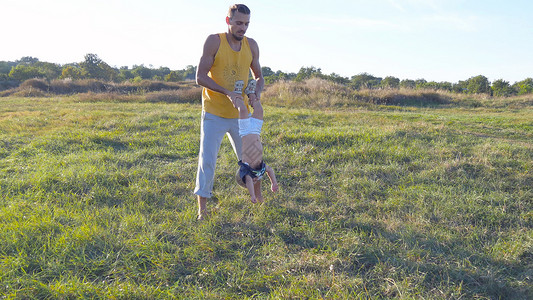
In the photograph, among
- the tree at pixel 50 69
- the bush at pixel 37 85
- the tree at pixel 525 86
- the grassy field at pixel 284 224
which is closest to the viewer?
the grassy field at pixel 284 224

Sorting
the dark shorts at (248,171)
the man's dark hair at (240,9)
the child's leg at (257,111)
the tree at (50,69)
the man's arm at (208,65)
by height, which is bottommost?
the dark shorts at (248,171)

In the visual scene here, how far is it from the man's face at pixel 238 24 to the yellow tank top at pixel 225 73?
0.13 meters

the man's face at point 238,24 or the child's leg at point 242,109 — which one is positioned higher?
the man's face at point 238,24

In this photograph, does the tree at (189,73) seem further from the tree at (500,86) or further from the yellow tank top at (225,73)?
the yellow tank top at (225,73)

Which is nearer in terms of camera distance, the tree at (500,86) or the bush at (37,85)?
the bush at (37,85)

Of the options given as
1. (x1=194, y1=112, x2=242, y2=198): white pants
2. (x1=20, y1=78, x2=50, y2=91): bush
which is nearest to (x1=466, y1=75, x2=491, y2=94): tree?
(x1=194, y1=112, x2=242, y2=198): white pants

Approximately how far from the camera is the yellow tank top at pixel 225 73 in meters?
3.40

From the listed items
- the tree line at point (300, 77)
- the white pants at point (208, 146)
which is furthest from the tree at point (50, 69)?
the white pants at point (208, 146)

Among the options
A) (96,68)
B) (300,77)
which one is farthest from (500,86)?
(96,68)

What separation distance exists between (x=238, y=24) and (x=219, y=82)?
0.58 meters

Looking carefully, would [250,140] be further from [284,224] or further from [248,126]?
[284,224]

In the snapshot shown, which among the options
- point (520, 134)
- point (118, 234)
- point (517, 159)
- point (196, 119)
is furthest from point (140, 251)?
point (520, 134)

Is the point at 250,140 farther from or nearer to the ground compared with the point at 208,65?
nearer to the ground

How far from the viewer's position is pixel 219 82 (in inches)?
137
